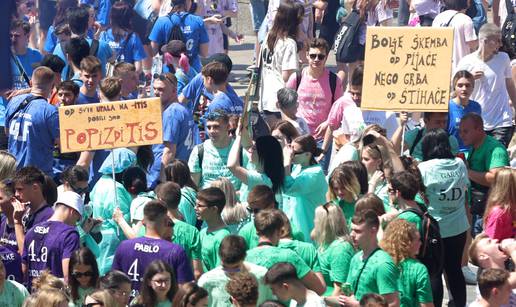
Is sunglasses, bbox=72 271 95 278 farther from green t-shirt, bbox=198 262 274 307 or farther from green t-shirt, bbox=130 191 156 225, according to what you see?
green t-shirt, bbox=130 191 156 225

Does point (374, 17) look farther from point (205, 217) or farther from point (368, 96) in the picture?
point (205, 217)

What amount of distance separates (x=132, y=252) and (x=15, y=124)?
3.36 m

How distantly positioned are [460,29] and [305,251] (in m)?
6.74

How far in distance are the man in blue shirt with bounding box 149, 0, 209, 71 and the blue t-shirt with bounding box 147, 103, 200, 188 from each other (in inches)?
136

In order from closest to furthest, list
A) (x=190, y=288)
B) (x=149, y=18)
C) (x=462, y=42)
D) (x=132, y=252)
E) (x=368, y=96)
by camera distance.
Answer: (x=190, y=288) → (x=132, y=252) → (x=368, y=96) → (x=462, y=42) → (x=149, y=18)

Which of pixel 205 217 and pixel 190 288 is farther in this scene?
pixel 205 217

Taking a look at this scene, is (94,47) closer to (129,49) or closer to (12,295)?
(129,49)

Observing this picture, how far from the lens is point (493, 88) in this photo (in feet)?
47.7

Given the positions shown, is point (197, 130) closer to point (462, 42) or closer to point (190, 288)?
point (462, 42)

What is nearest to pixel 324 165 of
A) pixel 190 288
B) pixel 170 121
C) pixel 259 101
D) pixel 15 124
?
pixel 259 101

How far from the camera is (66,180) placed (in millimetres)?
11000

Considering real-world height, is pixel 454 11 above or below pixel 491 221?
above

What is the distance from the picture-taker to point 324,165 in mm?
14594

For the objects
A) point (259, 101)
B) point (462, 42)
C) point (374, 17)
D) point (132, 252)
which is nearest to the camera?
point (132, 252)
